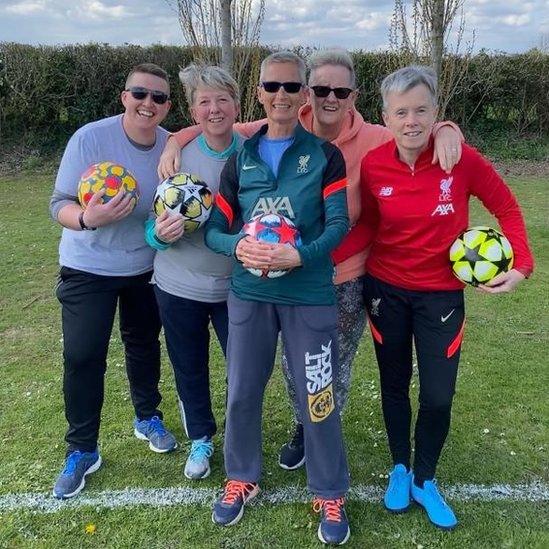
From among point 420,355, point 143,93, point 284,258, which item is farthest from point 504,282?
point 143,93

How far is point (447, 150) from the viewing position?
3016 mm

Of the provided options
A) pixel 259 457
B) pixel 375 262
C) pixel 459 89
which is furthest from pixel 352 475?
pixel 459 89

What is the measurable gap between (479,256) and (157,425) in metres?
2.58

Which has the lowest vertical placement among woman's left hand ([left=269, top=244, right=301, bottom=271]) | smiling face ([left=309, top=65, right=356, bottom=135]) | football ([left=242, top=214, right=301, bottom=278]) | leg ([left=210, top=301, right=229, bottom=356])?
leg ([left=210, top=301, right=229, bottom=356])

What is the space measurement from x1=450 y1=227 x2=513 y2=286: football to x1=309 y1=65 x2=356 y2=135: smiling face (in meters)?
0.97

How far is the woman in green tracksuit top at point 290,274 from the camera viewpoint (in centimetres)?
298

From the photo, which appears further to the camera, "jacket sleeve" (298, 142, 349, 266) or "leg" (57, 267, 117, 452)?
"leg" (57, 267, 117, 452)

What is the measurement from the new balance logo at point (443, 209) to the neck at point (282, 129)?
875 mm

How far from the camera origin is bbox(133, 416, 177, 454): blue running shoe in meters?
4.14

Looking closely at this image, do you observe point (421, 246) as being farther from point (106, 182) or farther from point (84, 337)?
point (84, 337)

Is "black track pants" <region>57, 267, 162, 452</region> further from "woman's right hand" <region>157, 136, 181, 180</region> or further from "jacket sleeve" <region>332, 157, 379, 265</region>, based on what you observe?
"jacket sleeve" <region>332, 157, 379, 265</region>

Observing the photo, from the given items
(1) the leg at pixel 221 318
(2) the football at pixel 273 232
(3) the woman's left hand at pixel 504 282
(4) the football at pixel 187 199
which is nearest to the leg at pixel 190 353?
(1) the leg at pixel 221 318

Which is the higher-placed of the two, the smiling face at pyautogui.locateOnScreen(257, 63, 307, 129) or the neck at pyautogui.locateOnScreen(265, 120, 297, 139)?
the smiling face at pyautogui.locateOnScreen(257, 63, 307, 129)

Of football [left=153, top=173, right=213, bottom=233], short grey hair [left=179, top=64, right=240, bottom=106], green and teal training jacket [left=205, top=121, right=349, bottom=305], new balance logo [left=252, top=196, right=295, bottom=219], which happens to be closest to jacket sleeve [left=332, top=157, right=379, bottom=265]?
green and teal training jacket [left=205, top=121, right=349, bottom=305]
